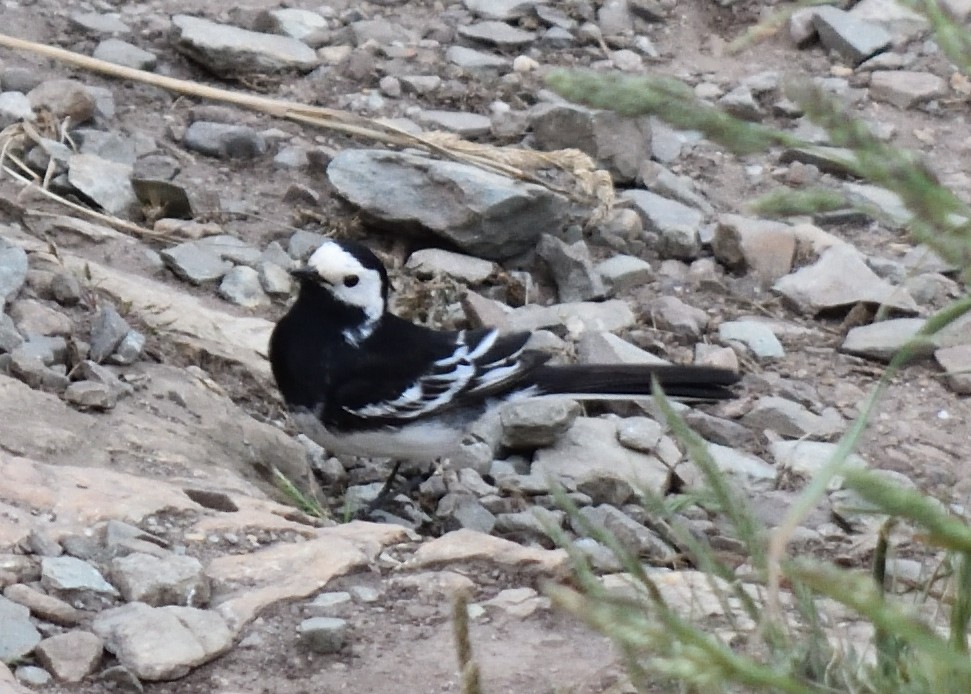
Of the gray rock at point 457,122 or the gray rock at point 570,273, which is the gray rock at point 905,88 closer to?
the gray rock at point 457,122

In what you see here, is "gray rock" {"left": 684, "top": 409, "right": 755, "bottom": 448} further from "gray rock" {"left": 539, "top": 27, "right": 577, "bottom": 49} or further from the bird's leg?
"gray rock" {"left": 539, "top": 27, "right": 577, "bottom": 49}

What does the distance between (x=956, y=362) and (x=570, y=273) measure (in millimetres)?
1475

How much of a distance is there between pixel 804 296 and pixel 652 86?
506 cm

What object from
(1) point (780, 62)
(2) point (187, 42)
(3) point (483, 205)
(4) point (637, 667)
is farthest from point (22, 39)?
(4) point (637, 667)

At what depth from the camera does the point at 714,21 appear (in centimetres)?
791

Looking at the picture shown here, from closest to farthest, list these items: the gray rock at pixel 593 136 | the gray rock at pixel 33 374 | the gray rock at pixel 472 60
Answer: the gray rock at pixel 33 374, the gray rock at pixel 593 136, the gray rock at pixel 472 60

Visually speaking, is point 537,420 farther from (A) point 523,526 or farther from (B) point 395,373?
(A) point 523,526

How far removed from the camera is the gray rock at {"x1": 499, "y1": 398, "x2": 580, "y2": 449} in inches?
198

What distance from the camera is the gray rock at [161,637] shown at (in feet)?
8.66

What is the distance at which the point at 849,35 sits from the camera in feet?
25.5

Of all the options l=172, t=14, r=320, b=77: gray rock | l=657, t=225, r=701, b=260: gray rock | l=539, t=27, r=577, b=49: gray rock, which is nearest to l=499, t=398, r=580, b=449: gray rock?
l=657, t=225, r=701, b=260: gray rock

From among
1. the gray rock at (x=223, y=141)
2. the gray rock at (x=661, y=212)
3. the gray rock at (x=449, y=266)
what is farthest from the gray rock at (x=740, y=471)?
the gray rock at (x=223, y=141)

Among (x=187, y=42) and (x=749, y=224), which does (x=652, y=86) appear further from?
(x=187, y=42)

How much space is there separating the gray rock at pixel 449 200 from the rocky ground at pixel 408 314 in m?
0.01
